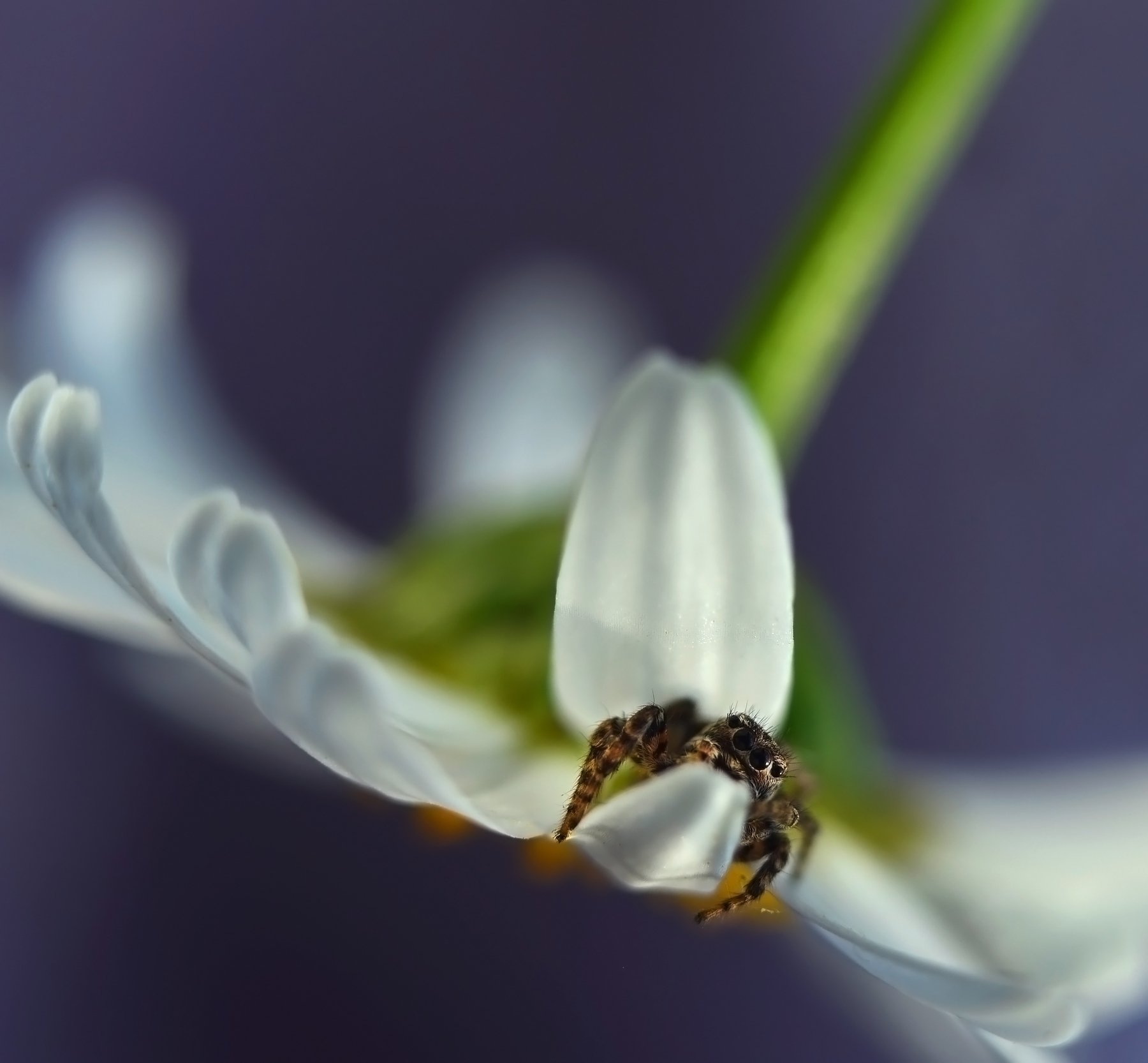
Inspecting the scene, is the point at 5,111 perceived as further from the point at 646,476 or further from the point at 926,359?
the point at 646,476

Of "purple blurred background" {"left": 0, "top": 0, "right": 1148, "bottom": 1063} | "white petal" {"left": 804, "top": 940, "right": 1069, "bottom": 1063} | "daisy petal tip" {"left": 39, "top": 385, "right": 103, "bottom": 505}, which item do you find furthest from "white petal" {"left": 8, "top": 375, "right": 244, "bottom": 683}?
"purple blurred background" {"left": 0, "top": 0, "right": 1148, "bottom": 1063}

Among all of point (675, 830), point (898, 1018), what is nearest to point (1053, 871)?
point (898, 1018)

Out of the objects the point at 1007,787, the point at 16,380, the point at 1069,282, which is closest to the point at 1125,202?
the point at 1069,282

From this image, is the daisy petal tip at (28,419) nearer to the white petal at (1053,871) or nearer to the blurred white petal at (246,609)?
the blurred white petal at (246,609)

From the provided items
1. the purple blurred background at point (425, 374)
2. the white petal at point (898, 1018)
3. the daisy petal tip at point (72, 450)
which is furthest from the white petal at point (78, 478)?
the purple blurred background at point (425, 374)

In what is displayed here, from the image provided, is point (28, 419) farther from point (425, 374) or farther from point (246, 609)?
point (425, 374)

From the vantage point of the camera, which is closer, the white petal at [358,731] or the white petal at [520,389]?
the white petal at [358,731]
